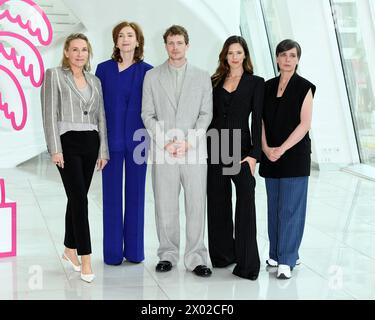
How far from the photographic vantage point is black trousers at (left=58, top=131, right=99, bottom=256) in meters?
4.40

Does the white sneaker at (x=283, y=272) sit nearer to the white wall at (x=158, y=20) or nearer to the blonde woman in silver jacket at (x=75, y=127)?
the blonde woman in silver jacket at (x=75, y=127)

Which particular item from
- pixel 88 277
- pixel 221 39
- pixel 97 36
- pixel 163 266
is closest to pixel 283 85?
pixel 163 266

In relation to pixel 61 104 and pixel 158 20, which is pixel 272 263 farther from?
pixel 158 20

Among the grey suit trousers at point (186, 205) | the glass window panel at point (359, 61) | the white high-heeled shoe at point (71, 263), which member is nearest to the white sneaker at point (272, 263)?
the grey suit trousers at point (186, 205)

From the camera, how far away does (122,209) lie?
15.9 ft

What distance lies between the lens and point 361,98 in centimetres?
1018

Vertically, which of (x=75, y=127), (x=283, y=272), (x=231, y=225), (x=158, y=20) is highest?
(x=158, y=20)

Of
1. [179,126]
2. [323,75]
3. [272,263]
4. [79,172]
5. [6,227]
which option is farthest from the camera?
[323,75]

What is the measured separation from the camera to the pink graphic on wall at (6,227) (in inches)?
201

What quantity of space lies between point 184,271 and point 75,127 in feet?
4.16

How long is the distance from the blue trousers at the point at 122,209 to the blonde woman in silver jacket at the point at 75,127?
0.27m

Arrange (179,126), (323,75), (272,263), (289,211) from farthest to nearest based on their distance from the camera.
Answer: (323,75) → (272,263) → (289,211) → (179,126)
